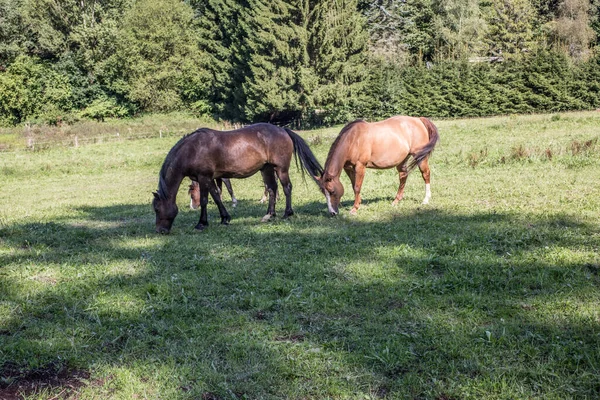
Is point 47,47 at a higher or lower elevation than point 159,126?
higher

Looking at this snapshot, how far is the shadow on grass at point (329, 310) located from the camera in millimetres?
4262

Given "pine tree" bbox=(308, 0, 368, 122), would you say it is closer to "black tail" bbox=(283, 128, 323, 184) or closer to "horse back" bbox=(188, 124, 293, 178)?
"black tail" bbox=(283, 128, 323, 184)

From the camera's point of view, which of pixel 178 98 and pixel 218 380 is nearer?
pixel 218 380

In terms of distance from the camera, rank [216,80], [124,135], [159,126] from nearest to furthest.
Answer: [124,135] < [159,126] < [216,80]

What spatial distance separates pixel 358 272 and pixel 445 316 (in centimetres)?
163

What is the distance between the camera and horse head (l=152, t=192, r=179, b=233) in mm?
10320

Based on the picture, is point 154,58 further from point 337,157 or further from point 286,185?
point 337,157

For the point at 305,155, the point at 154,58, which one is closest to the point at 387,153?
the point at 305,155

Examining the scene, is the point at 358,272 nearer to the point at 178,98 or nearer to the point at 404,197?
the point at 404,197

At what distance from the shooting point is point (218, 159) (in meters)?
10.7

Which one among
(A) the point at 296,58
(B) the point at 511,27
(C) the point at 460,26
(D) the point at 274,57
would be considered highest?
(C) the point at 460,26

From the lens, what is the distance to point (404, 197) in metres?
13.2

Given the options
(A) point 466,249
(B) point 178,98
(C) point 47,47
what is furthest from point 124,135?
(A) point 466,249

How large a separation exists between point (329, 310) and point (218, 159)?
5.79 m
